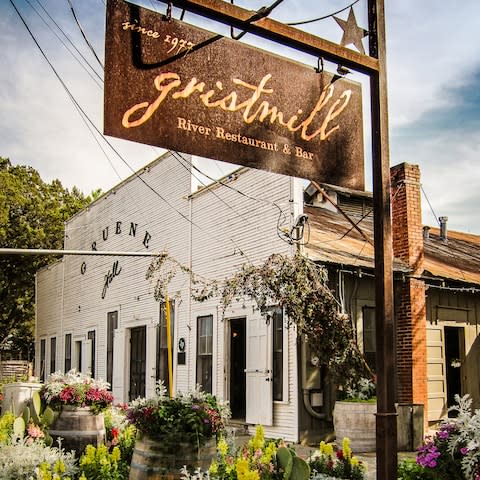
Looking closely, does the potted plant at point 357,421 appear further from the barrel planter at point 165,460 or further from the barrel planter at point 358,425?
the barrel planter at point 165,460

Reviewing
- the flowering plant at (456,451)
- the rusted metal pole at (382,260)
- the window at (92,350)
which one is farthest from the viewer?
the window at (92,350)

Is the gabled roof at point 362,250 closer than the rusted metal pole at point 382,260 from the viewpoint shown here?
No

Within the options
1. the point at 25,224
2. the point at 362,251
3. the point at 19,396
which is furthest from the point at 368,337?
the point at 25,224

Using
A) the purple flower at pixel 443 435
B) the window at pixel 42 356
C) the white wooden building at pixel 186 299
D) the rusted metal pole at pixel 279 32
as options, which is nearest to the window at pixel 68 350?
the white wooden building at pixel 186 299

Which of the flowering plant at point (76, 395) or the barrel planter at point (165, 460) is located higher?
the flowering plant at point (76, 395)

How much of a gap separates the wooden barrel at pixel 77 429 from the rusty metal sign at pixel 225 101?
16.5 ft

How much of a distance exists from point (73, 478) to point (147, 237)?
11734 millimetres

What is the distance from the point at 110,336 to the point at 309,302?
409 inches

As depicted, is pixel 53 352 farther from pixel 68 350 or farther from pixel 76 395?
pixel 76 395

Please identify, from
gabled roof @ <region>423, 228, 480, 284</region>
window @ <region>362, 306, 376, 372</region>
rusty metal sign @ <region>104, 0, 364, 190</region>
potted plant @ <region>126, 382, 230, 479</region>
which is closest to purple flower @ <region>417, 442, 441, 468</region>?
potted plant @ <region>126, 382, 230, 479</region>

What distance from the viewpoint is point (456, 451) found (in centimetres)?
525

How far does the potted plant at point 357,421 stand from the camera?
35.8 ft

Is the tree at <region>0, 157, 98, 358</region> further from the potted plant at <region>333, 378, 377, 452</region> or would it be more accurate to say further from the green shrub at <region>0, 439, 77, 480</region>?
the green shrub at <region>0, 439, 77, 480</region>

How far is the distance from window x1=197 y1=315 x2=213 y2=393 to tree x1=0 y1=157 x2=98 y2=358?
1779 centimetres
